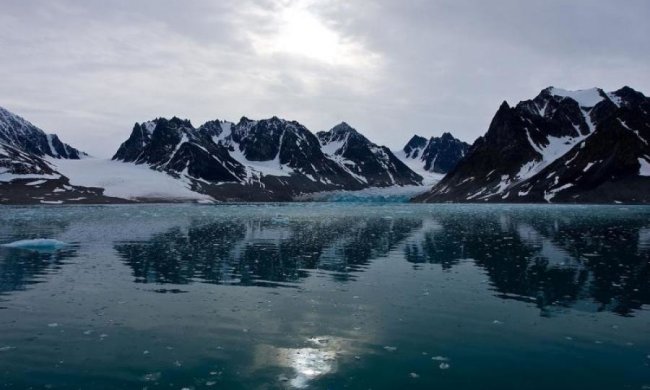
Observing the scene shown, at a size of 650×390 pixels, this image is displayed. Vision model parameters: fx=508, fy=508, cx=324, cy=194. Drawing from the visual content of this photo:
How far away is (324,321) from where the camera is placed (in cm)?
2220

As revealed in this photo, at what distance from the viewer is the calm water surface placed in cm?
1608

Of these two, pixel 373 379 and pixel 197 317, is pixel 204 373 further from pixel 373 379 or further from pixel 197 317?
pixel 197 317

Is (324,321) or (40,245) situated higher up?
(324,321)

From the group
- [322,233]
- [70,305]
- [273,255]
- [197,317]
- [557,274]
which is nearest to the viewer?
[197,317]

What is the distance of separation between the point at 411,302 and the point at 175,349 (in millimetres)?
12427

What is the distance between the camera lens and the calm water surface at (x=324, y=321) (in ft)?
52.7

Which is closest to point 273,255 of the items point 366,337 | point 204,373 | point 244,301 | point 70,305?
point 244,301

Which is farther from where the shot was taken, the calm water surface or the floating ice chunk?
the floating ice chunk

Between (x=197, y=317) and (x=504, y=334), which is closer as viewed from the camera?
(x=504, y=334)

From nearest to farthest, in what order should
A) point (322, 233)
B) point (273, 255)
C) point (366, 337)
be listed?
point (366, 337)
point (273, 255)
point (322, 233)

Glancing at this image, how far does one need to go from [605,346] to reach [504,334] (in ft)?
11.7

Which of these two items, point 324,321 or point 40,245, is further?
point 40,245

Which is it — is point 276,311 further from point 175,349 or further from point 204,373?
point 204,373

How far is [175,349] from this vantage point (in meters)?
18.5
